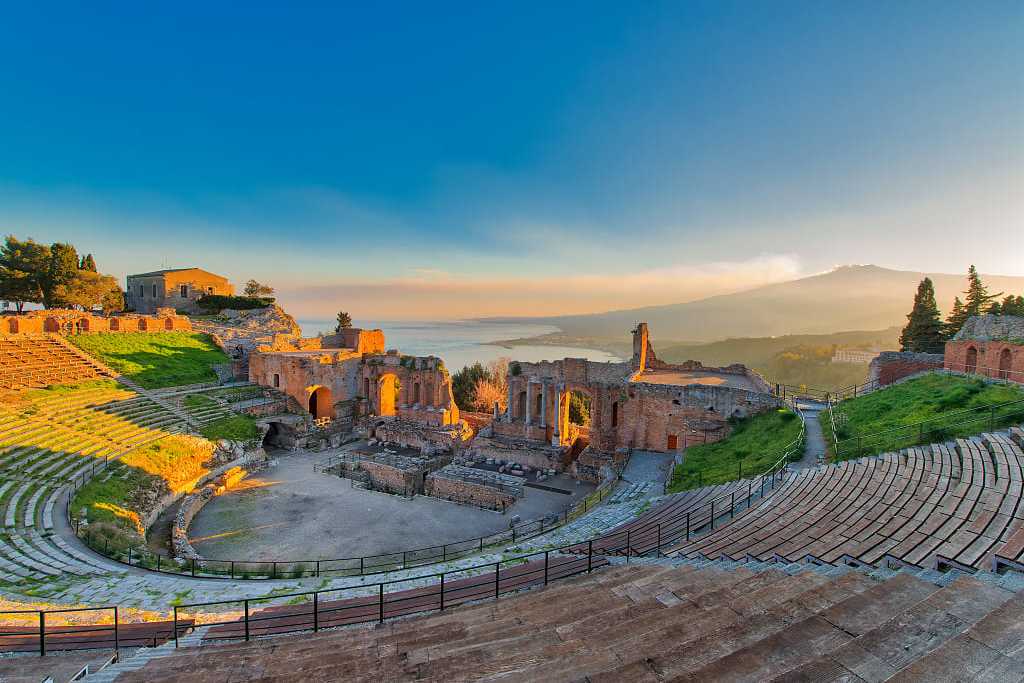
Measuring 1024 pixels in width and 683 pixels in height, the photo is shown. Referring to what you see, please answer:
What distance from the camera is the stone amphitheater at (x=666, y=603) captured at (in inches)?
186

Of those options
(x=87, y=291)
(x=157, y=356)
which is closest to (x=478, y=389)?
(x=157, y=356)

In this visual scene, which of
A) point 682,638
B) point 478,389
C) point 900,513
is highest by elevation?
point 900,513

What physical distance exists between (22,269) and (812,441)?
54.5 m

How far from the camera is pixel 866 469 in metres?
11.2

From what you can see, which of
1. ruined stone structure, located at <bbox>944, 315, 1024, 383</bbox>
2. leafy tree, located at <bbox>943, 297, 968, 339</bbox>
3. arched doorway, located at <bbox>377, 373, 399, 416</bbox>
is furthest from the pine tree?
arched doorway, located at <bbox>377, 373, 399, 416</bbox>

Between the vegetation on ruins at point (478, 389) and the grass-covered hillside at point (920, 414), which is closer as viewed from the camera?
the grass-covered hillside at point (920, 414)

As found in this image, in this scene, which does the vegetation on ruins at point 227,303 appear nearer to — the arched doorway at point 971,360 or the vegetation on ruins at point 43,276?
the vegetation on ruins at point 43,276

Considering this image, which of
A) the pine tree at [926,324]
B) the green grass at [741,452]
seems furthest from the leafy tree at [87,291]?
the pine tree at [926,324]

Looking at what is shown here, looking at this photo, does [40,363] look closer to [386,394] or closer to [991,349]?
[386,394]

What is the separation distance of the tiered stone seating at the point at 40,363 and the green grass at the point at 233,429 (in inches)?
323

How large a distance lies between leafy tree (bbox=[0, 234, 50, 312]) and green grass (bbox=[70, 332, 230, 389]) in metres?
11.6

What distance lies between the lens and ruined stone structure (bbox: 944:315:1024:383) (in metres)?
19.0

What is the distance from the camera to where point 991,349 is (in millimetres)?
20312

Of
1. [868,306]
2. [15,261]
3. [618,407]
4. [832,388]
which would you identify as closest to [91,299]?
[15,261]
